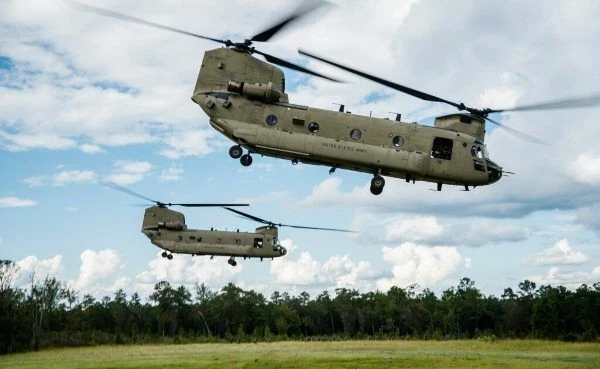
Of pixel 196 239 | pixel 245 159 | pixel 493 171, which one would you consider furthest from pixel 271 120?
pixel 196 239

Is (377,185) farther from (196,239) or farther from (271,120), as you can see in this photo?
(196,239)

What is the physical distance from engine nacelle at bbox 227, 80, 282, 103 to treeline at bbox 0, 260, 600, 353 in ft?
229

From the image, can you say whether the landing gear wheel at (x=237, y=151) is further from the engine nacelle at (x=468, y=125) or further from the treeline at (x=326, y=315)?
the treeline at (x=326, y=315)

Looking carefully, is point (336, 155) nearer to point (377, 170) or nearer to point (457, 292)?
point (377, 170)

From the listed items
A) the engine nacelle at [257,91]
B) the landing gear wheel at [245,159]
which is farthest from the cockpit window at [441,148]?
the landing gear wheel at [245,159]

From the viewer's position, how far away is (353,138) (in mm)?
25484

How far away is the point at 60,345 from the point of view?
267ft

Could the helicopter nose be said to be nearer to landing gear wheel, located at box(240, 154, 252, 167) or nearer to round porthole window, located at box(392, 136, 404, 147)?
round porthole window, located at box(392, 136, 404, 147)

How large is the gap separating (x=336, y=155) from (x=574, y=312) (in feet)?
305

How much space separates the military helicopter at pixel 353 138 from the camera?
25266 millimetres

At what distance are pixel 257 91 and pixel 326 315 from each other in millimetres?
124273

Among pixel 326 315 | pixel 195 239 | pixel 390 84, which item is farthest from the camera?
pixel 326 315

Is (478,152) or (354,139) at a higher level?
(354,139)

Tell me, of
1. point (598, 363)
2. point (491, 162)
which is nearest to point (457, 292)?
point (598, 363)
